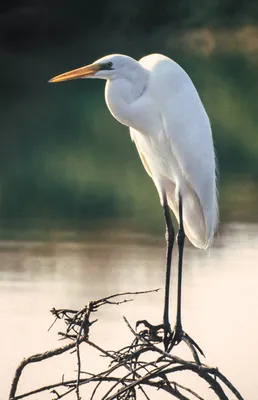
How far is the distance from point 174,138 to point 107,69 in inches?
17.9

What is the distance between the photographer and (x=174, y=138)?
13.9ft

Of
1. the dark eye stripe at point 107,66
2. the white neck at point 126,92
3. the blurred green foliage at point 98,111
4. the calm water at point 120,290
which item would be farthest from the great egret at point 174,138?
the blurred green foliage at point 98,111

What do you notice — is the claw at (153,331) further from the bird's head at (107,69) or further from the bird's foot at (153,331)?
the bird's head at (107,69)

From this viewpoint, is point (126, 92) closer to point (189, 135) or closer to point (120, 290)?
point (189, 135)

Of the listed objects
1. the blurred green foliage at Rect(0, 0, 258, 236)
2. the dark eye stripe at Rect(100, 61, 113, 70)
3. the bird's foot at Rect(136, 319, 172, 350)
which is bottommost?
the bird's foot at Rect(136, 319, 172, 350)

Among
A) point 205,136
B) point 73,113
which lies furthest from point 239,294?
point 73,113

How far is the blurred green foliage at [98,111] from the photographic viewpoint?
996 cm

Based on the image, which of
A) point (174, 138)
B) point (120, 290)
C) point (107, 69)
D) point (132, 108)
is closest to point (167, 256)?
point (174, 138)

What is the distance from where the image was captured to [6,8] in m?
19.5

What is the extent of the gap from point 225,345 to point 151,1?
14.8 metres

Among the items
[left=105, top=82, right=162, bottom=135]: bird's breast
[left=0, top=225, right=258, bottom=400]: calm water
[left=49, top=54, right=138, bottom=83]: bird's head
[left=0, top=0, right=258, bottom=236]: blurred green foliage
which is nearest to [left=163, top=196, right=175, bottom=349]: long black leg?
[left=105, top=82, right=162, bottom=135]: bird's breast

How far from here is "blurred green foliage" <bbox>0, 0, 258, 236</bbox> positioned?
32.7 feet

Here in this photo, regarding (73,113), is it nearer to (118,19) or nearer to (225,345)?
(118,19)

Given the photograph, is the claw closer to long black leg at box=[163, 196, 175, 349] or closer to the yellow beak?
long black leg at box=[163, 196, 175, 349]
